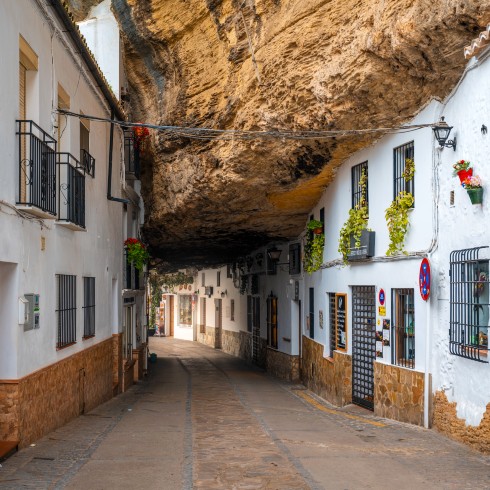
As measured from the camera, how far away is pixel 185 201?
1969 cm

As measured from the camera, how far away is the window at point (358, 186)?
48.8 ft

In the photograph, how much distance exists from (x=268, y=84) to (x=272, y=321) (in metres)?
13.1

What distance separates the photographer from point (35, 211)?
9.80m

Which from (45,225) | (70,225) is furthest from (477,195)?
(70,225)

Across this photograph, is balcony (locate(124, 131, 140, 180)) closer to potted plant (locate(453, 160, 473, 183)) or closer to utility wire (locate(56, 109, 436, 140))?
utility wire (locate(56, 109, 436, 140))

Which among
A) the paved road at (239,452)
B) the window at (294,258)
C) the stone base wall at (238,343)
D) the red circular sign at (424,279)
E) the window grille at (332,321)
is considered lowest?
the stone base wall at (238,343)

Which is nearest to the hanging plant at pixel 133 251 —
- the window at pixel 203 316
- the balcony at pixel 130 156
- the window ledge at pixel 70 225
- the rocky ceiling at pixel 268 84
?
the rocky ceiling at pixel 268 84

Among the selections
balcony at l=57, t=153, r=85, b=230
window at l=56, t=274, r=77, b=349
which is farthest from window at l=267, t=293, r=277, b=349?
balcony at l=57, t=153, r=85, b=230

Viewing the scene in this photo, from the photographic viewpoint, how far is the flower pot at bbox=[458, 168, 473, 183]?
10000 millimetres

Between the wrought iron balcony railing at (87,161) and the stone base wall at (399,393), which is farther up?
the wrought iron balcony railing at (87,161)

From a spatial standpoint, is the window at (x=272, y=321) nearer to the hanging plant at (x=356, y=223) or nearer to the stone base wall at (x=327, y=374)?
the stone base wall at (x=327, y=374)

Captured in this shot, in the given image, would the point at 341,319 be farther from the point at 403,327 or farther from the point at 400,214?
the point at 400,214

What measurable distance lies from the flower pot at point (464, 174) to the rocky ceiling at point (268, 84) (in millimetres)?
1770

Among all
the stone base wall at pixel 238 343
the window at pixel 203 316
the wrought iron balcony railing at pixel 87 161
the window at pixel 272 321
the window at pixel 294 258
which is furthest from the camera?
the window at pixel 203 316
